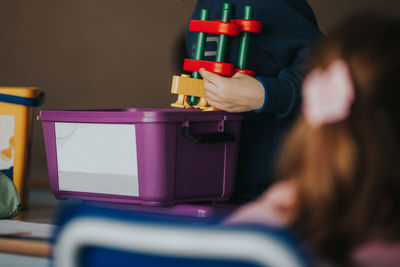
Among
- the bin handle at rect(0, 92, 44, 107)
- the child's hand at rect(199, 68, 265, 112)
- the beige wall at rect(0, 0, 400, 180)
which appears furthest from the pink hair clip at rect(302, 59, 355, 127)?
the beige wall at rect(0, 0, 400, 180)

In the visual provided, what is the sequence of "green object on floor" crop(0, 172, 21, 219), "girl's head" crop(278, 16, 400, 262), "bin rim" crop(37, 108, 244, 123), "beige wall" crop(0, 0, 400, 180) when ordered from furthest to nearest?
"beige wall" crop(0, 0, 400, 180) < "green object on floor" crop(0, 172, 21, 219) < "bin rim" crop(37, 108, 244, 123) < "girl's head" crop(278, 16, 400, 262)

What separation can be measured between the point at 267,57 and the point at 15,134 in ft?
2.28

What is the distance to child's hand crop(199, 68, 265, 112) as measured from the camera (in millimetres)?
1104

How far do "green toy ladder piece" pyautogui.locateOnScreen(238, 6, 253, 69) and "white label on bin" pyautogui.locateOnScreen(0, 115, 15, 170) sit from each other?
0.66 meters

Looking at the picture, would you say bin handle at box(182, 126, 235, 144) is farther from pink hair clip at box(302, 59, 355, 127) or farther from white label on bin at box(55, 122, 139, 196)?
pink hair clip at box(302, 59, 355, 127)

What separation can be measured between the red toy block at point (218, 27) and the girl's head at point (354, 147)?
592 millimetres

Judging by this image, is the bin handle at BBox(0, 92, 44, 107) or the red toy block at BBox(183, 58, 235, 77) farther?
the bin handle at BBox(0, 92, 44, 107)

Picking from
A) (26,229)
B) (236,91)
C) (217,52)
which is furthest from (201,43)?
(26,229)

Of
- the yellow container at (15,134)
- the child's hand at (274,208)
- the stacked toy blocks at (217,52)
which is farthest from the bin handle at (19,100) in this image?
the child's hand at (274,208)

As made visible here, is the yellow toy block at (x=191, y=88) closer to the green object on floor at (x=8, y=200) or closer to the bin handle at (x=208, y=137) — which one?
the bin handle at (x=208, y=137)

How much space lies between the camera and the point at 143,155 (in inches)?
43.3

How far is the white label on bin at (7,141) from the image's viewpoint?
1.48 meters

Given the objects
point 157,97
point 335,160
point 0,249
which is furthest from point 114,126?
point 157,97

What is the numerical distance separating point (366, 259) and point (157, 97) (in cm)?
290
